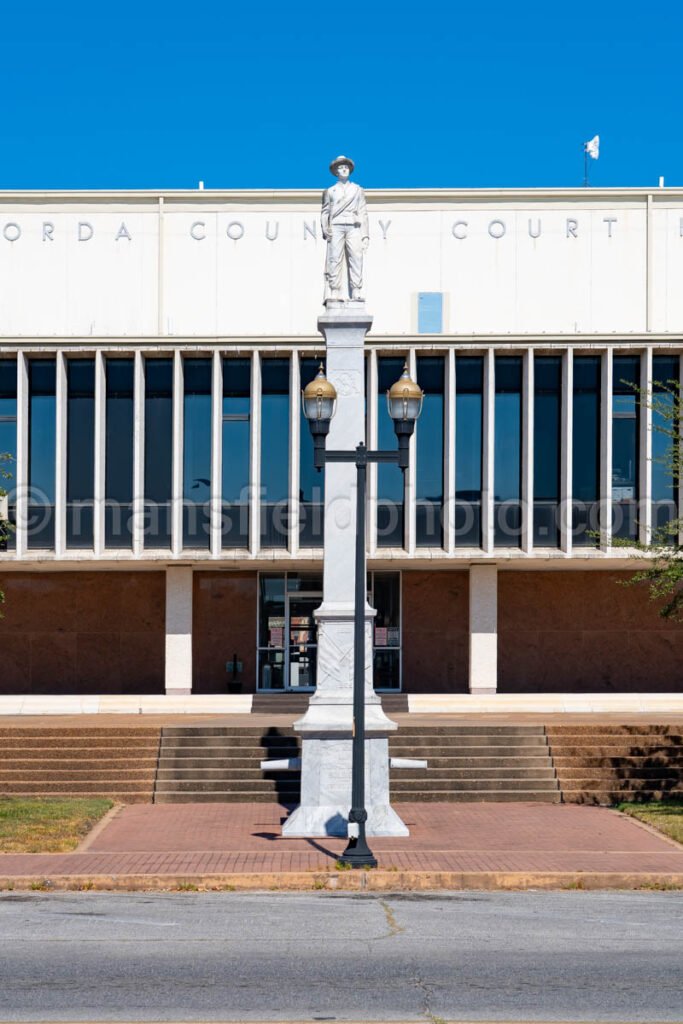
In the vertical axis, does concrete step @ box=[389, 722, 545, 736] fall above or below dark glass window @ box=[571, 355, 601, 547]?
Answer: below

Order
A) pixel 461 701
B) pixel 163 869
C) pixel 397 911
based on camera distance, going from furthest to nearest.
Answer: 1. pixel 461 701
2. pixel 163 869
3. pixel 397 911

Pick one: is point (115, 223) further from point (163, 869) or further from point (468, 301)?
point (163, 869)

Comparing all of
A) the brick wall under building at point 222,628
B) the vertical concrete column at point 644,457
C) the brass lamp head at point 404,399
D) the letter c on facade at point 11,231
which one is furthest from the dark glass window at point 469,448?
the brass lamp head at point 404,399

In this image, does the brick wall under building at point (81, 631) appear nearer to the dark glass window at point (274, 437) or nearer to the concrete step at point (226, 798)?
the dark glass window at point (274, 437)

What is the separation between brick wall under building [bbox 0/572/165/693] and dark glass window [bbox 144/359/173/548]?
124 inches

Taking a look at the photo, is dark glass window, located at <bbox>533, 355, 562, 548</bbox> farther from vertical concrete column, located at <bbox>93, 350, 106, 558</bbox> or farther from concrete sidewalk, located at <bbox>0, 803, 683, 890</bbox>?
concrete sidewalk, located at <bbox>0, 803, 683, 890</bbox>

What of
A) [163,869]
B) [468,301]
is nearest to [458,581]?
[468,301]

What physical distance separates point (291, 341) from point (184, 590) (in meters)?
6.44

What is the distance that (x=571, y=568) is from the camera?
34125 millimetres

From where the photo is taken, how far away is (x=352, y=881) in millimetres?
14961

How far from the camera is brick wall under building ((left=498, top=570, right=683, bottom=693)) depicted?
34.7 m

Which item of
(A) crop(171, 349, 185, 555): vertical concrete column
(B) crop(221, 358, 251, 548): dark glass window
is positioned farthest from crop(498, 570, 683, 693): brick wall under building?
(A) crop(171, 349, 185, 555): vertical concrete column

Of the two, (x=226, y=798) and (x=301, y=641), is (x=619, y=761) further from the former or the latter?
(x=301, y=641)

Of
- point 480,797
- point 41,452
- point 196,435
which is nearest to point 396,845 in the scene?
point 480,797
